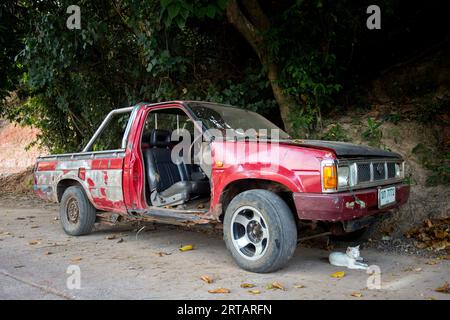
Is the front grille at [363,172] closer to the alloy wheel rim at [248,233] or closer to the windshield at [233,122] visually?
the alloy wheel rim at [248,233]

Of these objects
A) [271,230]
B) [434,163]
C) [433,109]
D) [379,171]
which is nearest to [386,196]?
[379,171]

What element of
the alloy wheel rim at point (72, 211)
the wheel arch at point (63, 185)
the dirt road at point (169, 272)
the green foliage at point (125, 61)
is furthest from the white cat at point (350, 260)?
the green foliage at point (125, 61)

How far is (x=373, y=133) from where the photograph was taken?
667 centimetres

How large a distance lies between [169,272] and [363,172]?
2.07m

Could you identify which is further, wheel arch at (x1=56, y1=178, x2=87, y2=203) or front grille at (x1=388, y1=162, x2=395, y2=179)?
wheel arch at (x1=56, y1=178, x2=87, y2=203)

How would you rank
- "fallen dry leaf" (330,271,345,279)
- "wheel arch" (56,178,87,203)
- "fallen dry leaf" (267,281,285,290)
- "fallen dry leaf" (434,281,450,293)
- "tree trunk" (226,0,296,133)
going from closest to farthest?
1. "fallen dry leaf" (434,281,450,293)
2. "fallen dry leaf" (267,281,285,290)
3. "fallen dry leaf" (330,271,345,279)
4. "wheel arch" (56,178,87,203)
5. "tree trunk" (226,0,296,133)

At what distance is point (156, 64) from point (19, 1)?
5193 mm

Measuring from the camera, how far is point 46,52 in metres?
8.16

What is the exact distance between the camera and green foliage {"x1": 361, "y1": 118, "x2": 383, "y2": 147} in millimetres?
6592

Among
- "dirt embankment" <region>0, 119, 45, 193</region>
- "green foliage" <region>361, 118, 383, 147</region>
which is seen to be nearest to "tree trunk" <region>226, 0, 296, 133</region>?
"green foliage" <region>361, 118, 383, 147</region>

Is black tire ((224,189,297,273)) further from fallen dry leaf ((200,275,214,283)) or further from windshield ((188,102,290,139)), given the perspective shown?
windshield ((188,102,290,139))

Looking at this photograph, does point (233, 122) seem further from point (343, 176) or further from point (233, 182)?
point (343, 176)

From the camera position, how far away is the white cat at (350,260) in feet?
13.2

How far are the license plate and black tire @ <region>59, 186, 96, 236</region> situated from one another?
12.4 feet
